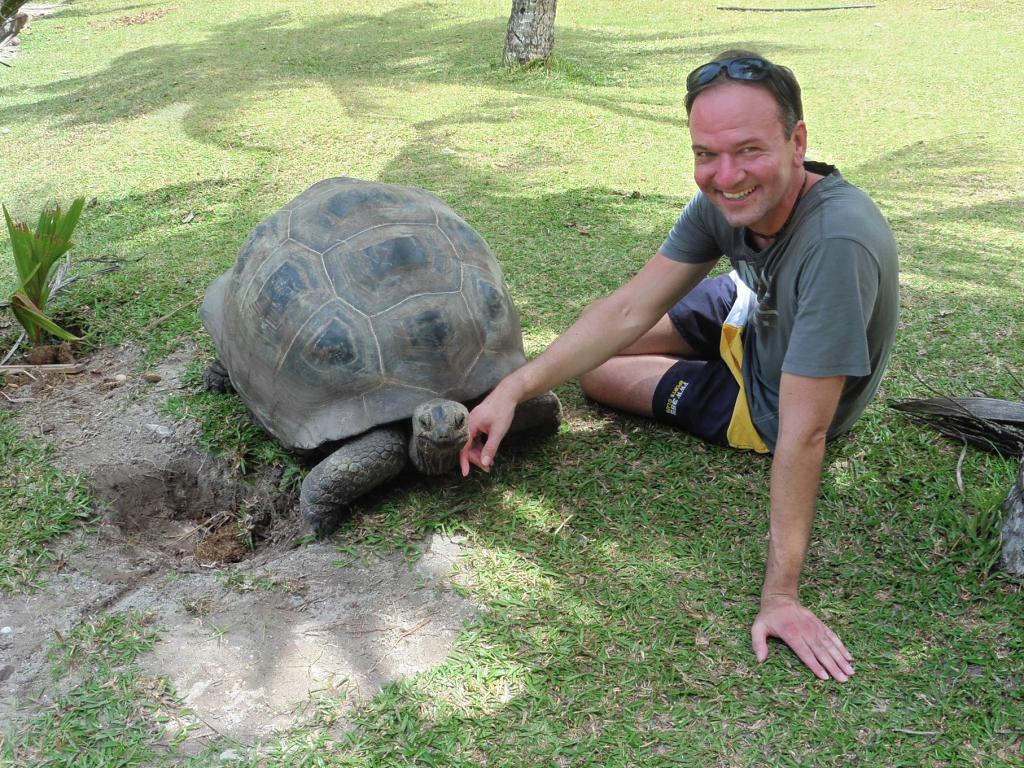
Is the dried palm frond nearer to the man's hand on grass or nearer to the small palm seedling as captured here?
the man's hand on grass

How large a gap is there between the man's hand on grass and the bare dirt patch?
698mm

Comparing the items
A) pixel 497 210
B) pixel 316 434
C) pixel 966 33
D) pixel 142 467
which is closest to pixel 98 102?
pixel 497 210

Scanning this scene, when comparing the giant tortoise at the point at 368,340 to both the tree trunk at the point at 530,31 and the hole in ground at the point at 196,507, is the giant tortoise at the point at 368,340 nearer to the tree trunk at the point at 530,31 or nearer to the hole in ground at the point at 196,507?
the hole in ground at the point at 196,507

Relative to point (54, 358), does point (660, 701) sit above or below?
below

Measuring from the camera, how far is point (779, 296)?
2.21 metres

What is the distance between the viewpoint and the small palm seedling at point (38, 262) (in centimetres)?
316

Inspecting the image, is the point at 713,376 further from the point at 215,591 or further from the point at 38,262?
the point at 38,262

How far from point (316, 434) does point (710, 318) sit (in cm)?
134

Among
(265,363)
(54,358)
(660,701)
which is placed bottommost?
(660,701)

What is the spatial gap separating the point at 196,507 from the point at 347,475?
734 millimetres

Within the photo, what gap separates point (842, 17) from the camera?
943 centimetres

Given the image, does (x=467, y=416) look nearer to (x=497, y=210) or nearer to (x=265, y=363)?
(x=265, y=363)

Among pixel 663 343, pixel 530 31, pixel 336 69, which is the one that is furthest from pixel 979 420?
pixel 336 69

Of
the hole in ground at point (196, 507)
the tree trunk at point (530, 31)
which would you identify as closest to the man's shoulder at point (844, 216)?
the hole in ground at point (196, 507)
